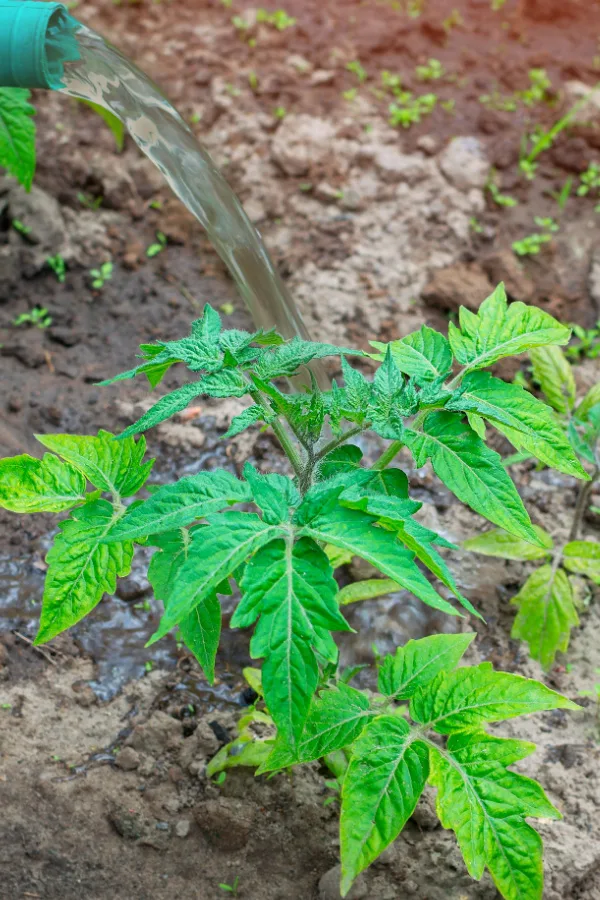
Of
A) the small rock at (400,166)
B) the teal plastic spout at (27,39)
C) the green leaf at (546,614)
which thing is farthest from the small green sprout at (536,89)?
the green leaf at (546,614)

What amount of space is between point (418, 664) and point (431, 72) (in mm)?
3236

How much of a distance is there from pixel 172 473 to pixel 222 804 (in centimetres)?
121

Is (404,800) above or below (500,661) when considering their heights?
above

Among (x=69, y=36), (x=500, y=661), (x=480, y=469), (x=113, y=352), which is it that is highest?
(x=69, y=36)

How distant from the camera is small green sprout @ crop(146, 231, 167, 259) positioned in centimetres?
364

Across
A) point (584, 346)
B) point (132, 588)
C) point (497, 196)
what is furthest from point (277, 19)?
point (132, 588)

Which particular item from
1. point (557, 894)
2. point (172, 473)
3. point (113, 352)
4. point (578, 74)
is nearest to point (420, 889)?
point (557, 894)

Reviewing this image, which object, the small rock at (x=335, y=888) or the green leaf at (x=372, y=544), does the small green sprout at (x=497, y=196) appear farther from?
the small rock at (x=335, y=888)

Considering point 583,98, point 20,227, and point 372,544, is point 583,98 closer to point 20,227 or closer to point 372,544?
point 20,227

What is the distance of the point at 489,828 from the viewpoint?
146 centimetres

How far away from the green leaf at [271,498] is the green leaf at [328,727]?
44cm

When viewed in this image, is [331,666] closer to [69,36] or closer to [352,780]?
[352,780]

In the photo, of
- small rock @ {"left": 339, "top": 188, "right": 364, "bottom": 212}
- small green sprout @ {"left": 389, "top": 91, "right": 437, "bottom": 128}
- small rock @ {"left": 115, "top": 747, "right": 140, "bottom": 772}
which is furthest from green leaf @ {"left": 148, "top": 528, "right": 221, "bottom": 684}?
small green sprout @ {"left": 389, "top": 91, "right": 437, "bottom": 128}

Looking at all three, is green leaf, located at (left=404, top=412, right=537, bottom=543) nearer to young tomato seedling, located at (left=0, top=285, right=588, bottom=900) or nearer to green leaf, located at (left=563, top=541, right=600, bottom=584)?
young tomato seedling, located at (left=0, top=285, right=588, bottom=900)
